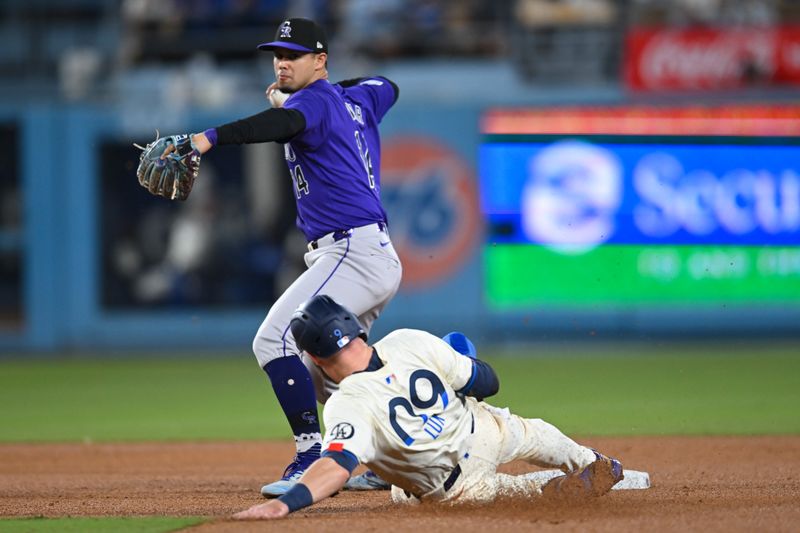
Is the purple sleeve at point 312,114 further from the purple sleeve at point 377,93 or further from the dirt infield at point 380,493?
the dirt infield at point 380,493

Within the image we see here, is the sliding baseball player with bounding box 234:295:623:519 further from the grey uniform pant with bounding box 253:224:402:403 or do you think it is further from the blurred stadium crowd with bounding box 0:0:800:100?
the blurred stadium crowd with bounding box 0:0:800:100

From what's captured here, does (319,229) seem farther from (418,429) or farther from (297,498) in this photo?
(297,498)

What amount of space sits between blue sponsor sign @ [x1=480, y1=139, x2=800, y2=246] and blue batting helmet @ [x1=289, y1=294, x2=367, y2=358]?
9.82 metres

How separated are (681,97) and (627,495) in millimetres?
9882

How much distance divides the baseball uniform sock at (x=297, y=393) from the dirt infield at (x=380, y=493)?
0.34 meters

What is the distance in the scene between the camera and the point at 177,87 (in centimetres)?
1494

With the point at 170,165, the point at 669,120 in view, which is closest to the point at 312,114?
the point at 170,165

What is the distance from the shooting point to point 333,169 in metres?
5.33

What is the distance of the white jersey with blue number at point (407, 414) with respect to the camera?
421 centimetres

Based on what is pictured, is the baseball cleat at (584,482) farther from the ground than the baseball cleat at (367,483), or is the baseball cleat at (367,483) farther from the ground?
A: the baseball cleat at (584,482)

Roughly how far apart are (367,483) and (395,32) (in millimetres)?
10516

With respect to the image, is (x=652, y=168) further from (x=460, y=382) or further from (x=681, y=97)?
(x=460, y=382)

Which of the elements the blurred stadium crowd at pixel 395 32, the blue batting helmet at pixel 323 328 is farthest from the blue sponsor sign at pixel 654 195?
the blue batting helmet at pixel 323 328

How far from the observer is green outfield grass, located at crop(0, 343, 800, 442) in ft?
27.5
